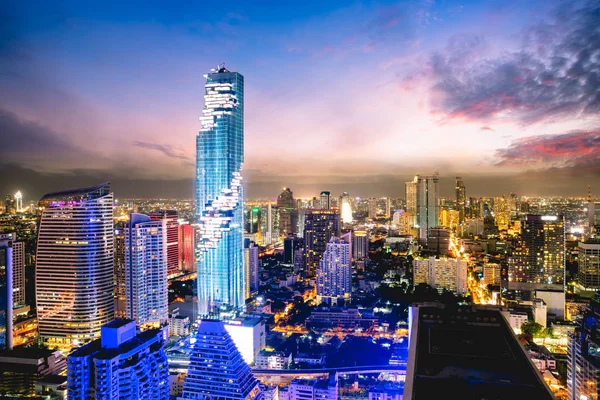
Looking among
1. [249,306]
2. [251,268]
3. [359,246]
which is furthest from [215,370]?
[359,246]

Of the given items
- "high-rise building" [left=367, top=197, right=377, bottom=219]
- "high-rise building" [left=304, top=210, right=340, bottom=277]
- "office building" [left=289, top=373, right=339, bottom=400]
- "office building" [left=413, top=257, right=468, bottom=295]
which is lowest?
Result: "office building" [left=289, top=373, right=339, bottom=400]

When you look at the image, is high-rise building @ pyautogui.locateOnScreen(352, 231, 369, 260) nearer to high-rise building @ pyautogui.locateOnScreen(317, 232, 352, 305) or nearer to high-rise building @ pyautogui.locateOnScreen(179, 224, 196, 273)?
high-rise building @ pyautogui.locateOnScreen(317, 232, 352, 305)

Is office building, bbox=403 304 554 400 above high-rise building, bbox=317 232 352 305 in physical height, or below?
above

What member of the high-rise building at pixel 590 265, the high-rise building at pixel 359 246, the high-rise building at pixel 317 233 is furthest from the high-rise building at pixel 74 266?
the high-rise building at pixel 590 265

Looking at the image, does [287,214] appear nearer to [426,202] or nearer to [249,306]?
[426,202]

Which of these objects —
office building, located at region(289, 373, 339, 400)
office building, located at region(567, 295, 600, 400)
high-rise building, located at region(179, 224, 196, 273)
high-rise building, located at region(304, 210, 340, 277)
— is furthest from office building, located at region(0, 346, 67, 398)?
high-rise building, located at region(304, 210, 340, 277)

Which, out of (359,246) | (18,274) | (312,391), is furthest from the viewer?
(359,246)

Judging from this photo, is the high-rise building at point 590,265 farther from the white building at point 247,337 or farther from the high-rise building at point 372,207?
the high-rise building at point 372,207
